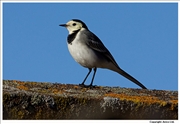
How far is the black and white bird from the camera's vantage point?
23.2 feet

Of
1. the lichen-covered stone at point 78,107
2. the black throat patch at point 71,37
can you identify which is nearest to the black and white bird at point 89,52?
the black throat patch at point 71,37

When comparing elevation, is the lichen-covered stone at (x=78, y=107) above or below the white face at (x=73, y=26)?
below

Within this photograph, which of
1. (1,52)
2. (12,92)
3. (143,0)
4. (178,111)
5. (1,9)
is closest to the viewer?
(12,92)

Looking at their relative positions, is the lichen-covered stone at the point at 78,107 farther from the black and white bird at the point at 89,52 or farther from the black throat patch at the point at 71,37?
the black throat patch at the point at 71,37

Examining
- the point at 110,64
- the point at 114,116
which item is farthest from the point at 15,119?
the point at 110,64

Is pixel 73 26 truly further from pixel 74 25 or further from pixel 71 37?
pixel 71 37

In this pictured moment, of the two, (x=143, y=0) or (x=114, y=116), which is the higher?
(x=143, y=0)

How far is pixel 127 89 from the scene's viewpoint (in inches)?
175

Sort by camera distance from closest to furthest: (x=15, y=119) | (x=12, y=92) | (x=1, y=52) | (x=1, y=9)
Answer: (x=15, y=119) < (x=12, y=92) < (x=1, y=52) < (x=1, y=9)

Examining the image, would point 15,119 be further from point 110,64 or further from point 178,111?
point 110,64

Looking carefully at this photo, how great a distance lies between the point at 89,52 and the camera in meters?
7.19

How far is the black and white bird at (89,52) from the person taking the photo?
706cm

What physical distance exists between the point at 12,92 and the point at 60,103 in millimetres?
396

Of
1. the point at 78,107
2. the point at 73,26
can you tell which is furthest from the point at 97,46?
the point at 78,107
